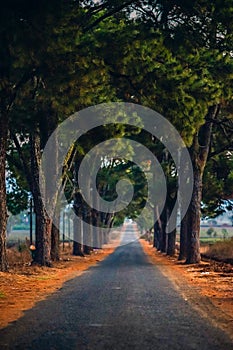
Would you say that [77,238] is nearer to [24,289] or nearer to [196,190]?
[196,190]

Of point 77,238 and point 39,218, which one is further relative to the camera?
point 77,238

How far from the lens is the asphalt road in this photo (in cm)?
817

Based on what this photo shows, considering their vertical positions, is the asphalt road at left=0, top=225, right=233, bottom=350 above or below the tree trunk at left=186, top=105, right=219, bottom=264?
below

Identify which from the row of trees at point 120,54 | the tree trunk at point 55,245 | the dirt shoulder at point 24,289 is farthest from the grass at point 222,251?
the row of trees at point 120,54

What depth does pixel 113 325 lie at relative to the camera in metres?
9.81

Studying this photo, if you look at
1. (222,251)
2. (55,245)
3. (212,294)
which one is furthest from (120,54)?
(222,251)

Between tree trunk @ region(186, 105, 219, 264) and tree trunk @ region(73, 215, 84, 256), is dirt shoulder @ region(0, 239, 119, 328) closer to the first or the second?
tree trunk @ region(186, 105, 219, 264)

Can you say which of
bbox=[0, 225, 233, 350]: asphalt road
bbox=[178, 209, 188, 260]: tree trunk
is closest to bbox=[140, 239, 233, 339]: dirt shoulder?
bbox=[0, 225, 233, 350]: asphalt road

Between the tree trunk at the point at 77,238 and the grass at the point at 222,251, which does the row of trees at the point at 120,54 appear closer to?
the grass at the point at 222,251

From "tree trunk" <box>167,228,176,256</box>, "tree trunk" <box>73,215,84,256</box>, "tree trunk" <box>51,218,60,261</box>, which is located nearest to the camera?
"tree trunk" <box>51,218,60,261</box>

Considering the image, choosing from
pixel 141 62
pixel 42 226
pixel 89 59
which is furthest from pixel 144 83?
pixel 42 226

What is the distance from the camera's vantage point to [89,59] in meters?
18.2

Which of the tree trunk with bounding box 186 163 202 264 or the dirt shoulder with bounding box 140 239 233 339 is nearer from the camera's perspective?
the dirt shoulder with bounding box 140 239 233 339

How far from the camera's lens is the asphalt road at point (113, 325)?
8172mm
